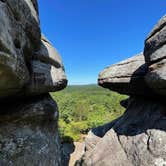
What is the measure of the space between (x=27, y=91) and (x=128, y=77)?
6366 millimetres

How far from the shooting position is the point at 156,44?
30.6 feet

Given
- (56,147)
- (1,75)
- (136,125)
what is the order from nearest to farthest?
1. (1,75)
2. (56,147)
3. (136,125)

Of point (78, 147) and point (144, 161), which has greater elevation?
point (144, 161)

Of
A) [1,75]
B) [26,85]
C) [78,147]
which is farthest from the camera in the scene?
[78,147]

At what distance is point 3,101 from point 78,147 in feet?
36.5

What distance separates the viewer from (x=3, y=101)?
8594mm

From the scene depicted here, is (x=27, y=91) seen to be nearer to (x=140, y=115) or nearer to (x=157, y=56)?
(x=157, y=56)

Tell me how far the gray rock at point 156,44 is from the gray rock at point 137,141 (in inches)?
122

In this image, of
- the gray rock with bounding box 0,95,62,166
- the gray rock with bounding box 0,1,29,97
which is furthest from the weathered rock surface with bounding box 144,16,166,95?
the gray rock with bounding box 0,1,29,97

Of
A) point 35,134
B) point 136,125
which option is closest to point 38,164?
point 35,134

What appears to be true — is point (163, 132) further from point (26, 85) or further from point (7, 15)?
point (7, 15)

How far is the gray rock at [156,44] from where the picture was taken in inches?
354

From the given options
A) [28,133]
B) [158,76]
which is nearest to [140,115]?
[158,76]

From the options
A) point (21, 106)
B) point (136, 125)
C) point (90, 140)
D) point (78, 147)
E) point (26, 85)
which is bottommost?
point (78, 147)
